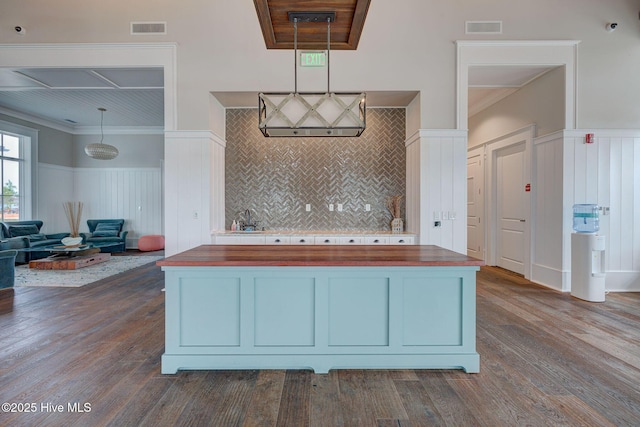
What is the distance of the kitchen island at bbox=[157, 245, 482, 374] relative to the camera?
2.38m

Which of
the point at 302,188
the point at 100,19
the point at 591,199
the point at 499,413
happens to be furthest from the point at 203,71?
the point at 591,199

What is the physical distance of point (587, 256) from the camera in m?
4.18

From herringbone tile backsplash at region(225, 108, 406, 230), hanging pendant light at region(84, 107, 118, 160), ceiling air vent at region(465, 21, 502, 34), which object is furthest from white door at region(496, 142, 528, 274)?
hanging pendant light at region(84, 107, 118, 160)

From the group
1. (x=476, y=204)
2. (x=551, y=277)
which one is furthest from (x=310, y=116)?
(x=476, y=204)

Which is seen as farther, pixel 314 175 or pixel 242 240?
pixel 314 175

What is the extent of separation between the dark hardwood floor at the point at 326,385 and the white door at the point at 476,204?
10.7ft

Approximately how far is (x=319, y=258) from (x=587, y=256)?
405 cm

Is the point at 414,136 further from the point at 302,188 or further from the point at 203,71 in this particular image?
the point at 203,71

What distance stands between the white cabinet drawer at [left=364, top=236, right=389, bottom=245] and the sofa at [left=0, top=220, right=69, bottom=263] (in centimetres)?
688

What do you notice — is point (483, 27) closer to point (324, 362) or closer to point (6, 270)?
point (324, 362)

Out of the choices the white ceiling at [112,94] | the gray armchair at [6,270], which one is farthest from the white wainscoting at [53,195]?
the gray armchair at [6,270]

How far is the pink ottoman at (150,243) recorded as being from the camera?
852 cm

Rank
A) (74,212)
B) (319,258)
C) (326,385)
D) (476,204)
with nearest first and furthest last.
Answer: (326,385) < (319,258) < (476,204) < (74,212)

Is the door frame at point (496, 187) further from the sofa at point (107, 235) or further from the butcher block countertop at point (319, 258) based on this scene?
the sofa at point (107, 235)
